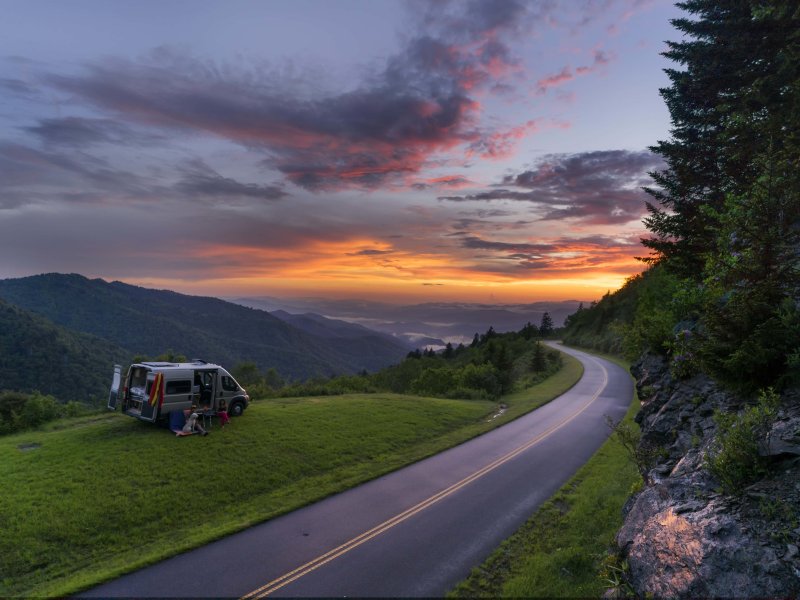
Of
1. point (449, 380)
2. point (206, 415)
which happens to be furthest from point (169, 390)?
point (449, 380)

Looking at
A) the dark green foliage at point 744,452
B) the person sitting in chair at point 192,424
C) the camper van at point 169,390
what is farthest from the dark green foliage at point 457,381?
the dark green foliage at point 744,452

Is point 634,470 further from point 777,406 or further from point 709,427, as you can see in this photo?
point 777,406

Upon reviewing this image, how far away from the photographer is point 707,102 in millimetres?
22781

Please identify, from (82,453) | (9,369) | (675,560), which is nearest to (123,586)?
(82,453)

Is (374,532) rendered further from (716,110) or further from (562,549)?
(716,110)

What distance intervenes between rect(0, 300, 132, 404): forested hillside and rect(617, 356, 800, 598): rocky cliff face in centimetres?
11712

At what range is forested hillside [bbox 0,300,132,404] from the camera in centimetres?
10100

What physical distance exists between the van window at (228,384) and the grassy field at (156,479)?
1.73 metres

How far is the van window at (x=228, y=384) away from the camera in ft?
70.4

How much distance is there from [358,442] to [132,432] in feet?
33.6

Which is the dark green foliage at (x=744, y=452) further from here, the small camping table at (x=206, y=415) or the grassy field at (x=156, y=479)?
the small camping table at (x=206, y=415)

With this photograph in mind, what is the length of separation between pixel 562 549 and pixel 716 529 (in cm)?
606

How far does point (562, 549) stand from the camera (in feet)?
37.9

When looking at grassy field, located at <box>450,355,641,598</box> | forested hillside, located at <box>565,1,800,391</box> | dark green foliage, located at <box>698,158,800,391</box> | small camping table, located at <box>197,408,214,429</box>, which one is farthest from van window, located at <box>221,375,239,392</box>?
dark green foliage, located at <box>698,158,800,391</box>
